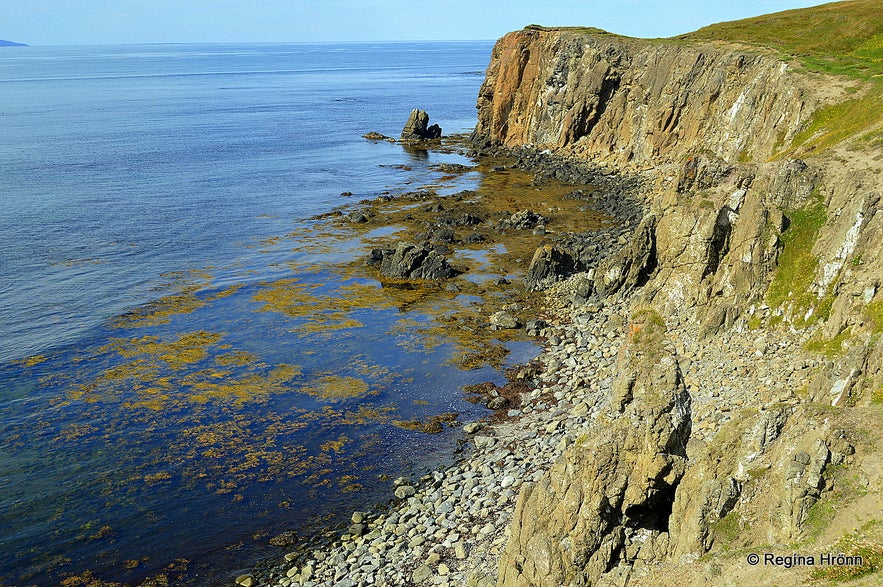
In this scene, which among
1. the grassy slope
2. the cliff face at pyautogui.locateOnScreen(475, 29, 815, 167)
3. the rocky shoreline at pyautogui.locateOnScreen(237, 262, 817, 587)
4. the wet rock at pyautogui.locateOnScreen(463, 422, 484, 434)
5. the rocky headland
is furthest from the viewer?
the cliff face at pyautogui.locateOnScreen(475, 29, 815, 167)

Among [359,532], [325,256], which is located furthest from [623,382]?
[325,256]

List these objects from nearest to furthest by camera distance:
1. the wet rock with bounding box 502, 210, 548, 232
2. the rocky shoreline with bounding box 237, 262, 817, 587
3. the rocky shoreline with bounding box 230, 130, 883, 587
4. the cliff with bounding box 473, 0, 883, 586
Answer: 1. the cliff with bounding box 473, 0, 883, 586
2. the rocky shoreline with bounding box 230, 130, 883, 587
3. the rocky shoreline with bounding box 237, 262, 817, 587
4. the wet rock with bounding box 502, 210, 548, 232

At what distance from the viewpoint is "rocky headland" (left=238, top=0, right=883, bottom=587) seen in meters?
17.3

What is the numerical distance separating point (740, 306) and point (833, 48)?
56524mm

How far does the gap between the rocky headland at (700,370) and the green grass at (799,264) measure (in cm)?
12

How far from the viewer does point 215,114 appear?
622 ft

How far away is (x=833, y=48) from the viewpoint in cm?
7938

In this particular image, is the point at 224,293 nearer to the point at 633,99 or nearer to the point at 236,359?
the point at 236,359

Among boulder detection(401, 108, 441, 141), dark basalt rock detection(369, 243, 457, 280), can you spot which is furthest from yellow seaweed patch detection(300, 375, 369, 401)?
boulder detection(401, 108, 441, 141)

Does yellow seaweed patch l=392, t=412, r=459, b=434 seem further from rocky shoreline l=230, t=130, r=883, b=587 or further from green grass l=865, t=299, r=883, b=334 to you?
green grass l=865, t=299, r=883, b=334

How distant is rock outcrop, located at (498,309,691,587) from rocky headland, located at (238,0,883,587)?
0.06 metres

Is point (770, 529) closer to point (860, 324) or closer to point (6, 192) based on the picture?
point (860, 324)

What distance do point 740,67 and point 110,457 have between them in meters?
72.7

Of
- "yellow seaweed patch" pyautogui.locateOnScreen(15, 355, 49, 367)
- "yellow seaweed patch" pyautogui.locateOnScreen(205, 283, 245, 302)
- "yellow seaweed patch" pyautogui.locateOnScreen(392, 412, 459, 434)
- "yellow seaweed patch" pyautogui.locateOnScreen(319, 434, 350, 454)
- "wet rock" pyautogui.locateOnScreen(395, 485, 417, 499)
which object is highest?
"yellow seaweed patch" pyautogui.locateOnScreen(205, 283, 245, 302)
